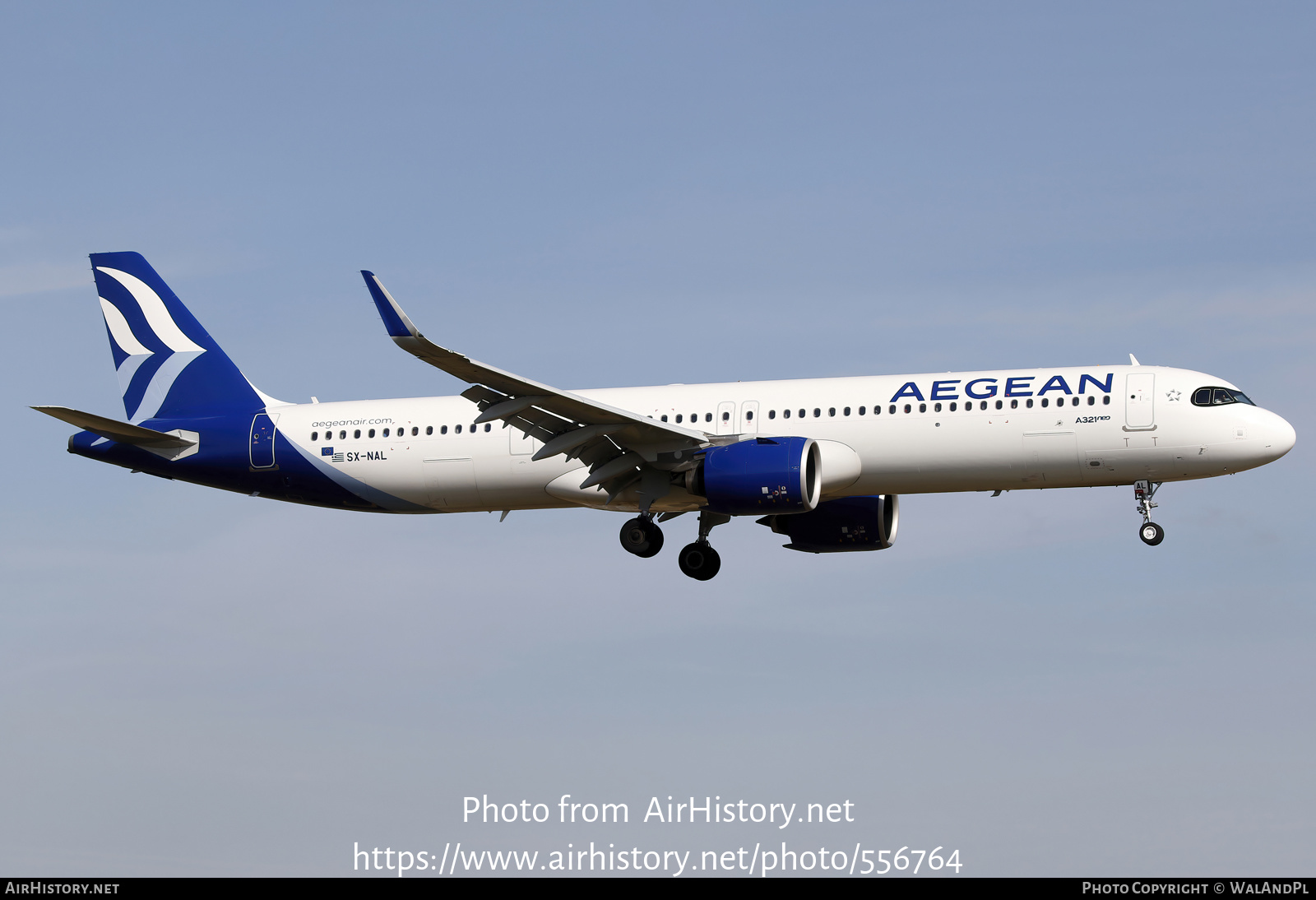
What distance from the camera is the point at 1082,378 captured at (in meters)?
34.6

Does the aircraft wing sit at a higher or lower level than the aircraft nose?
lower

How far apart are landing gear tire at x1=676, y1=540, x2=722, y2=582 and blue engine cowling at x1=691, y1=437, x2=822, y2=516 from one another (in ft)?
14.3

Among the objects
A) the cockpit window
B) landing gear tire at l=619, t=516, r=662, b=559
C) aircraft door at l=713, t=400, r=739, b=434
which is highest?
the cockpit window

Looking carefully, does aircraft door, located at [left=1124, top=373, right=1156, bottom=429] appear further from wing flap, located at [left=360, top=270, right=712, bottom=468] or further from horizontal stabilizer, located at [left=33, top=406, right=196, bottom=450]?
horizontal stabilizer, located at [left=33, top=406, right=196, bottom=450]

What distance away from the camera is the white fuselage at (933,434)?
1334 inches

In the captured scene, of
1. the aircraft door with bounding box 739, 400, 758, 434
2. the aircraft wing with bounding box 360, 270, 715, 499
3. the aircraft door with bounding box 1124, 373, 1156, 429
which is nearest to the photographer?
the aircraft wing with bounding box 360, 270, 715, 499

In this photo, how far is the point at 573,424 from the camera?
3456 cm

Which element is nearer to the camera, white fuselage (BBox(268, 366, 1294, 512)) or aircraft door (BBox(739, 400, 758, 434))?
white fuselage (BBox(268, 366, 1294, 512))

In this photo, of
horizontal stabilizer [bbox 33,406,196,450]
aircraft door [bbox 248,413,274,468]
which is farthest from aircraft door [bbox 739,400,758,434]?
horizontal stabilizer [bbox 33,406,196,450]

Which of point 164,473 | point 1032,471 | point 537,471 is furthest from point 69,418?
point 1032,471

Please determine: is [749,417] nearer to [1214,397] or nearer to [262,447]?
[1214,397]

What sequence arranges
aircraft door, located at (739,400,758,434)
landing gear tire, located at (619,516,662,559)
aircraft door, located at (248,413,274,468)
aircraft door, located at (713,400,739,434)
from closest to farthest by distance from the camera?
aircraft door, located at (739,400,758,434) → aircraft door, located at (713,400,739,434) → landing gear tire, located at (619,516,662,559) → aircraft door, located at (248,413,274,468)

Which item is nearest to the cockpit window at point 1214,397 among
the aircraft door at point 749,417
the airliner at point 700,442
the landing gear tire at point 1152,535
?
the airliner at point 700,442

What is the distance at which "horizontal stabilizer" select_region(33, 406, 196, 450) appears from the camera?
36750mm
